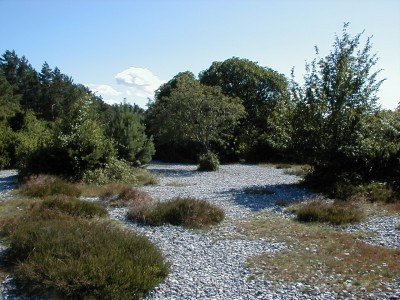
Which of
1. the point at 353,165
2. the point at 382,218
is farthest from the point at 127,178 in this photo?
the point at 382,218

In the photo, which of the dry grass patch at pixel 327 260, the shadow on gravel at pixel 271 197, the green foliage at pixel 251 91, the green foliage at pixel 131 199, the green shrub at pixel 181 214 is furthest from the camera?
the green foliage at pixel 251 91

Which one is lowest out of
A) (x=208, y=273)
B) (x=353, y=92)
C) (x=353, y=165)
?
(x=208, y=273)

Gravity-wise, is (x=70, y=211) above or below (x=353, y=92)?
below

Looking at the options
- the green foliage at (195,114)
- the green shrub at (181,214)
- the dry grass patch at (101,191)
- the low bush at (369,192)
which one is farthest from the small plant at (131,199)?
the green foliage at (195,114)

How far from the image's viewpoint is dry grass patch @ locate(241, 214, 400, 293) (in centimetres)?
659

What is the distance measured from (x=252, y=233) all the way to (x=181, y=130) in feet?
55.1

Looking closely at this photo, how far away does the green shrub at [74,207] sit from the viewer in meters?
10.2

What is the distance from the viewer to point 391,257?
774cm

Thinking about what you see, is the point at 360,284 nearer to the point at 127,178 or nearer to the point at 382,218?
the point at 382,218

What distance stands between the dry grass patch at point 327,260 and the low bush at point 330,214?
89 centimetres

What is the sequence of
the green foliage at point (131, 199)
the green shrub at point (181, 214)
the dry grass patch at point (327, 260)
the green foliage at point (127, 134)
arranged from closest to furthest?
1. the dry grass patch at point (327, 260)
2. the green shrub at point (181, 214)
3. the green foliage at point (131, 199)
4. the green foliage at point (127, 134)

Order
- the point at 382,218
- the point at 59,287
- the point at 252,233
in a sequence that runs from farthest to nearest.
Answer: the point at 382,218 < the point at 252,233 < the point at 59,287

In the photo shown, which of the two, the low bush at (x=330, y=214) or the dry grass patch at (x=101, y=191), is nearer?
the low bush at (x=330, y=214)

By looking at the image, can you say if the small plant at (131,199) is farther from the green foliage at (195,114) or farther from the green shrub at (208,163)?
the green foliage at (195,114)
